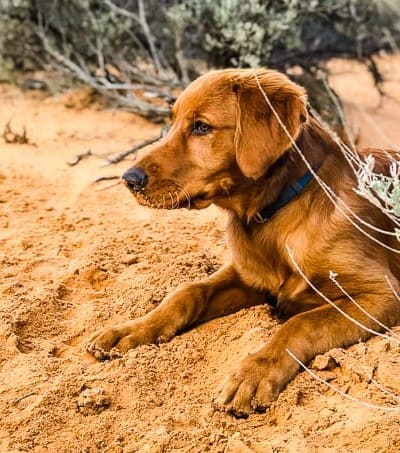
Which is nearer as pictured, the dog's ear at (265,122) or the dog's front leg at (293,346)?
the dog's front leg at (293,346)

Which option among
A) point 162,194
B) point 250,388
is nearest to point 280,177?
point 162,194

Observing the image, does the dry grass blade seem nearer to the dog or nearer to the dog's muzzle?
the dog

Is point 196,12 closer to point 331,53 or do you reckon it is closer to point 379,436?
point 331,53

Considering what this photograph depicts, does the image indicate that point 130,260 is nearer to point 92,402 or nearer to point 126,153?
point 92,402

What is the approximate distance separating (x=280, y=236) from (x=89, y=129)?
428cm

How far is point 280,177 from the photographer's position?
12.4ft

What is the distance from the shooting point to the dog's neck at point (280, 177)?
3.78 metres

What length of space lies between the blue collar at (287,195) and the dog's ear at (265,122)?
221 mm

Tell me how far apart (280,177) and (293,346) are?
83 centimetres

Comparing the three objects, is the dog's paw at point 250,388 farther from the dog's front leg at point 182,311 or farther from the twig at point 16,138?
the twig at point 16,138

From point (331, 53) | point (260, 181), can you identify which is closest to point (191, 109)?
point (260, 181)

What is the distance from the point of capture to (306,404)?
10.6 ft

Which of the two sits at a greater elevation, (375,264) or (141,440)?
(375,264)

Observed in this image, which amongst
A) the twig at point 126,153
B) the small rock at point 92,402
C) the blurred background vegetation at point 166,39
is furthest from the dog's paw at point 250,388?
the blurred background vegetation at point 166,39
